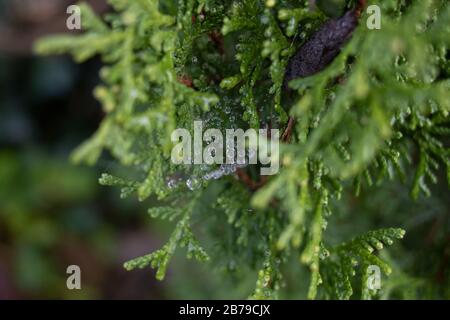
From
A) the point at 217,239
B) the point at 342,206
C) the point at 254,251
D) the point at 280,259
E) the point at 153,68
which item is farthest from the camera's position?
the point at 342,206

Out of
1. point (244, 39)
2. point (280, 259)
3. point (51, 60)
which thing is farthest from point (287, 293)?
point (51, 60)

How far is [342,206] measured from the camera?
2.52 meters

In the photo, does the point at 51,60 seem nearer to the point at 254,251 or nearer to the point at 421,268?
the point at 254,251

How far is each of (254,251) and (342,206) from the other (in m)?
0.59

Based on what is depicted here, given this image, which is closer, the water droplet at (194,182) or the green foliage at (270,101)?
the green foliage at (270,101)

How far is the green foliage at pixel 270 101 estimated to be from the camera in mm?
1160

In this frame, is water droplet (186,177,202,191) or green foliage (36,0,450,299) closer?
green foliage (36,0,450,299)

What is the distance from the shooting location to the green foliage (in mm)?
1160

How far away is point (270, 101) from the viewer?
1.83 metres

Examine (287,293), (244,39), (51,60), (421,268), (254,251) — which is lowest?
(287,293)

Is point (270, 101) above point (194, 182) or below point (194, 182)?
above

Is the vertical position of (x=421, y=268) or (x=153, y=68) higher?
(x=153, y=68)

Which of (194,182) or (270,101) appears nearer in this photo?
(194,182)

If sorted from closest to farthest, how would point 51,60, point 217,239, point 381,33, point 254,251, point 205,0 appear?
point 381,33 → point 205,0 → point 254,251 → point 217,239 → point 51,60
